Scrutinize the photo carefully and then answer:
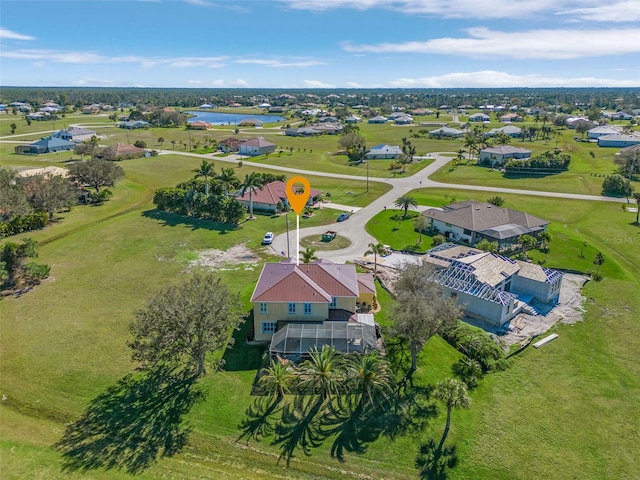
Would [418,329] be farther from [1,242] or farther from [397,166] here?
[397,166]

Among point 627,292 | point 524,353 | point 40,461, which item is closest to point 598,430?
point 524,353

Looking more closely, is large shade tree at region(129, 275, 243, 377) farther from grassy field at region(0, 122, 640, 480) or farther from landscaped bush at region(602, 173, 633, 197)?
landscaped bush at region(602, 173, 633, 197)

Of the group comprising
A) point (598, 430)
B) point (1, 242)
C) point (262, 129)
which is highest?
point (262, 129)

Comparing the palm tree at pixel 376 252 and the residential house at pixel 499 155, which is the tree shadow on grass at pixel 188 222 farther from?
the residential house at pixel 499 155

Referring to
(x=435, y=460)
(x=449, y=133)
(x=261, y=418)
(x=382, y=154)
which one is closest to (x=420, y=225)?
(x=435, y=460)

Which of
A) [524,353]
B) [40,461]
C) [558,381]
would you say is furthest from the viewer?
[524,353]
